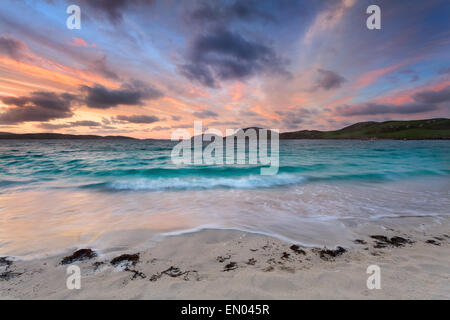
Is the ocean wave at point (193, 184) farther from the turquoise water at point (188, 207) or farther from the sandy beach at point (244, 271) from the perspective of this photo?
the sandy beach at point (244, 271)

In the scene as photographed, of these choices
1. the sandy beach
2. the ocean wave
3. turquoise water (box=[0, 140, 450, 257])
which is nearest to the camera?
the sandy beach

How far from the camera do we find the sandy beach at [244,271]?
249 centimetres

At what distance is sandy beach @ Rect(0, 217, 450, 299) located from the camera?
249 cm

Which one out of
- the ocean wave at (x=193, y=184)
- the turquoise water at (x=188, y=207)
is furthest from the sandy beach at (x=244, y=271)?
the ocean wave at (x=193, y=184)

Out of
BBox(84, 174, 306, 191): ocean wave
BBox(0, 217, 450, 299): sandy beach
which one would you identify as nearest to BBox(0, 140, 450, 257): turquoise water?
BBox(84, 174, 306, 191): ocean wave

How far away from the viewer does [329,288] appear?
253cm

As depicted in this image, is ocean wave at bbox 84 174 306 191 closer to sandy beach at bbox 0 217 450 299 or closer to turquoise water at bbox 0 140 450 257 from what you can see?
turquoise water at bbox 0 140 450 257

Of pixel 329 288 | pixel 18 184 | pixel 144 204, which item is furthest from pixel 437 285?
pixel 18 184

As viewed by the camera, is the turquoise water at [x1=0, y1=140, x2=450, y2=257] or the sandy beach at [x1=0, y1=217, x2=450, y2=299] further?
the turquoise water at [x1=0, y1=140, x2=450, y2=257]

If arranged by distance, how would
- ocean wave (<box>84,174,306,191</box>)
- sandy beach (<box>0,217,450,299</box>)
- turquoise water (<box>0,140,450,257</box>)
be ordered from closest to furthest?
sandy beach (<box>0,217,450,299</box>) → turquoise water (<box>0,140,450,257</box>) → ocean wave (<box>84,174,306,191</box>)

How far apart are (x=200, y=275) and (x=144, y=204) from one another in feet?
16.7

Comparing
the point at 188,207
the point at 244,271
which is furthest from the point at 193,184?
the point at 244,271

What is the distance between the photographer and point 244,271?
2.95 meters
